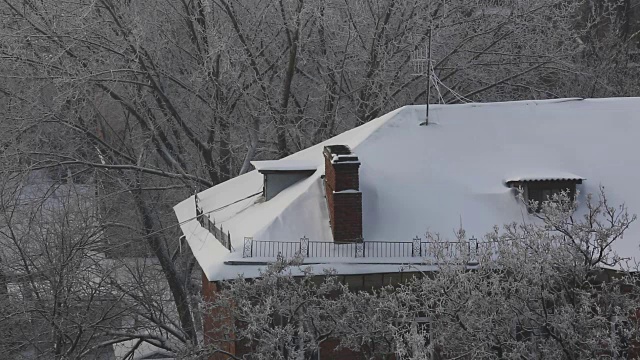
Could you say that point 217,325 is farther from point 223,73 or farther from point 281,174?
point 223,73

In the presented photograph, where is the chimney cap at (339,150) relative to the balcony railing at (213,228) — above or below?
above

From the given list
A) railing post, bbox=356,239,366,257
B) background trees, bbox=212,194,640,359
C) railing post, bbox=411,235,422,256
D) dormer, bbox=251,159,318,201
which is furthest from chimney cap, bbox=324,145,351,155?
background trees, bbox=212,194,640,359

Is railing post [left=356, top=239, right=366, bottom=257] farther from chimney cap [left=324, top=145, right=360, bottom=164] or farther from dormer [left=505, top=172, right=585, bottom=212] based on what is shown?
dormer [left=505, top=172, right=585, bottom=212]

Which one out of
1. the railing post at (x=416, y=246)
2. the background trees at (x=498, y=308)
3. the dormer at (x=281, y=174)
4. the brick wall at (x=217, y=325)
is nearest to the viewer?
the background trees at (x=498, y=308)

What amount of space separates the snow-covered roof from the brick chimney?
0.90 feet

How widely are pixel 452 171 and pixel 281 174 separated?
290cm

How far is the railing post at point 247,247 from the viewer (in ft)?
39.6

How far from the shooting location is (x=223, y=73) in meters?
22.0

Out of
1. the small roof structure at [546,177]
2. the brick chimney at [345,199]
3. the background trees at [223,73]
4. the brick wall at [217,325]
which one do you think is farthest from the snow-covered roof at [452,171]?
the background trees at [223,73]

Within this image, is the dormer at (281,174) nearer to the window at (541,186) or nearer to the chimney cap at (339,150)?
the chimney cap at (339,150)

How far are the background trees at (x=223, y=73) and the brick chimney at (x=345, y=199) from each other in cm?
839

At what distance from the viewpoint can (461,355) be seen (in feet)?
31.9

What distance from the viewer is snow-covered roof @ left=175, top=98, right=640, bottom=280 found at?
41.3 feet

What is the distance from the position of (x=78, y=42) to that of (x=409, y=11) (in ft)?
27.9
